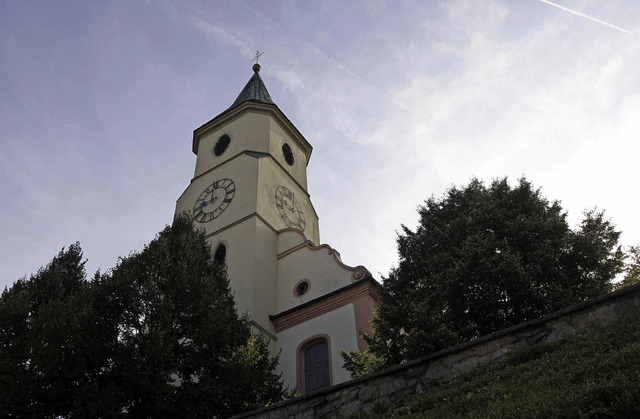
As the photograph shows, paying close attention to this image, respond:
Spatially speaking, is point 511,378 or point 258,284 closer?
point 511,378

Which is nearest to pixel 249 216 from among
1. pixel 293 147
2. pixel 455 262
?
pixel 293 147

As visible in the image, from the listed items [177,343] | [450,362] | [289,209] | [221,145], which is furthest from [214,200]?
[450,362]

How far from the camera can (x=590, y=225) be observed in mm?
13688

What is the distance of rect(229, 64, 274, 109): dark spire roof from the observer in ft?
101

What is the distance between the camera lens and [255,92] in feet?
104

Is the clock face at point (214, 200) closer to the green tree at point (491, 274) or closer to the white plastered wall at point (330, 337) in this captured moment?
the white plastered wall at point (330, 337)

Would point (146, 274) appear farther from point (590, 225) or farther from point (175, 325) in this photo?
point (590, 225)

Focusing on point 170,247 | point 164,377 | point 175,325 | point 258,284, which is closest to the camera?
point 164,377

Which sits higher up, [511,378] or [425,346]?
[425,346]

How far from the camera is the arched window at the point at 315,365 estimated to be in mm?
17500

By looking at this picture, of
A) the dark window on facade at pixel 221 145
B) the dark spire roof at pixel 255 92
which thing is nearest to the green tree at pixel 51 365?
the dark window on facade at pixel 221 145

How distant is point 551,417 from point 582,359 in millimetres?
1680

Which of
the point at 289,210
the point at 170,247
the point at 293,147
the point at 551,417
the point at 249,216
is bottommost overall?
the point at 551,417

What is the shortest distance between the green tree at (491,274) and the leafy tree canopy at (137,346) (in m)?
3.30
